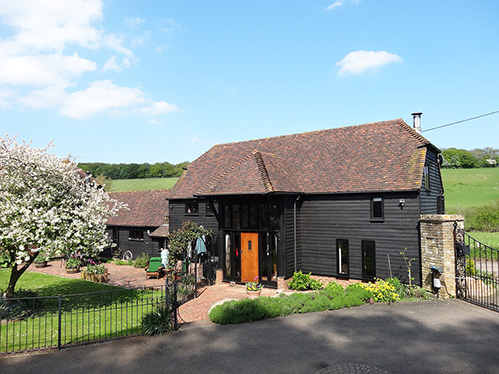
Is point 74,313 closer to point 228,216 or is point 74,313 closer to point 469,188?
point 228,216

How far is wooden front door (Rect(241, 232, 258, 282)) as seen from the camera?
677 inches

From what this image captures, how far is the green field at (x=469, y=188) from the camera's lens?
51487 millimetres

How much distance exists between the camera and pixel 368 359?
8281 mm

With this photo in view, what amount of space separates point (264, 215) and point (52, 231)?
962 cm

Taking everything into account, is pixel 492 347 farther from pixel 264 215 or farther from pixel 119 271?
pixel 119 271

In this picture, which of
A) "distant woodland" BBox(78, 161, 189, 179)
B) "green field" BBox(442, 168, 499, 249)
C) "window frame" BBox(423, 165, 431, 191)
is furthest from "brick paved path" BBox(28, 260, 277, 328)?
"distant woodland" BBox(78, 161, 189, 179)

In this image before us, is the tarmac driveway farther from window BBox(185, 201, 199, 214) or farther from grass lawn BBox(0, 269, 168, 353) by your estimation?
window BBox(185, 201, 199, 214)

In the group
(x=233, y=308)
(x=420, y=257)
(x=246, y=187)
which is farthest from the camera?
(x=246, y=187)

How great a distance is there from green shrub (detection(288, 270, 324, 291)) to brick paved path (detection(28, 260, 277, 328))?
41.1 inches

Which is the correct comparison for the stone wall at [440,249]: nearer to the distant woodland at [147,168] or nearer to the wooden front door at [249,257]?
the wooden front door at [249,257]

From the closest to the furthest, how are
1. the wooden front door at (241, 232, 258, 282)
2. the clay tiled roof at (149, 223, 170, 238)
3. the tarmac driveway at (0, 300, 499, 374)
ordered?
1. the tarmac driveway at (0, 300, 499, 374)
2. the wooden front door at (241, 232, 258, 282)
3. the clay tiled roof at (149, 223, 170, 238)

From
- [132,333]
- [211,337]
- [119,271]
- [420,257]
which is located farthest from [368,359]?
[119,271]

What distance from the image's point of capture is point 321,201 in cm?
1769

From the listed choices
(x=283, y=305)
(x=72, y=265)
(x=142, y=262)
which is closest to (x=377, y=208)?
(x=283, y=305)
